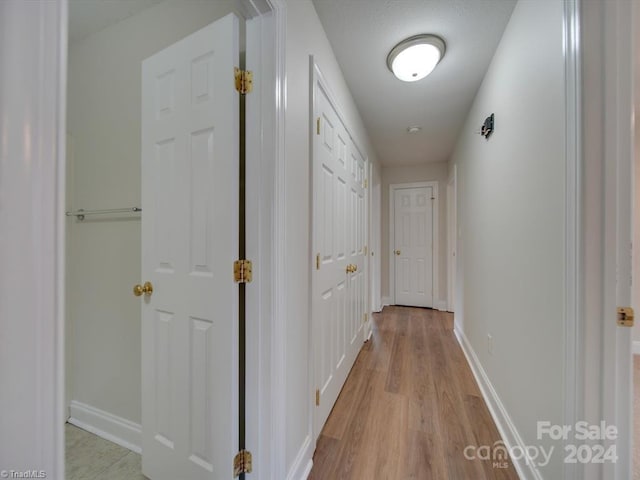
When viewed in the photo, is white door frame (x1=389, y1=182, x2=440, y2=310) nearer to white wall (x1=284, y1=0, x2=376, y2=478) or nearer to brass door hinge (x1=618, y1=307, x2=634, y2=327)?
white wall (x1=284, y1=0, x2=376, y2=478)

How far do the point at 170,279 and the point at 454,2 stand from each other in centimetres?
202

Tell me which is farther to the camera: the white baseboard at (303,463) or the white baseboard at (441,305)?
the white baseboard at (441,305)

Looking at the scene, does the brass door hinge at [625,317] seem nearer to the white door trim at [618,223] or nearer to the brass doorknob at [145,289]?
the white door trim at [618,223]

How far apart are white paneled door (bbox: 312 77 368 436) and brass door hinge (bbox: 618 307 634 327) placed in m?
1.12

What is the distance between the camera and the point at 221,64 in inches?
38.8

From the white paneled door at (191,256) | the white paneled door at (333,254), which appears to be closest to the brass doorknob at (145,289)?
the white paneled door at (191,256)

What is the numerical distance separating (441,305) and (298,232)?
12.5 feet

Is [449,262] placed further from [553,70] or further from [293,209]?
[293,209]

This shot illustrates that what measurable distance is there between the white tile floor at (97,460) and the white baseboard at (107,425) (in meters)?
0.02

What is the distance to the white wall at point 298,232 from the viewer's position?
109 cm

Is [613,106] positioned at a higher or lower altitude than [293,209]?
higher

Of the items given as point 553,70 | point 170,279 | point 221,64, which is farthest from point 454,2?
point 170,279

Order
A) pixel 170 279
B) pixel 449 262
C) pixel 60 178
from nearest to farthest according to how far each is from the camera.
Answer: pixel 60 178, pixel 170 279, pixel 449 262

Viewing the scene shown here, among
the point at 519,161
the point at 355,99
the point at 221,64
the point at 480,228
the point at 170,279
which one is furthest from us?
the point at 355,99
